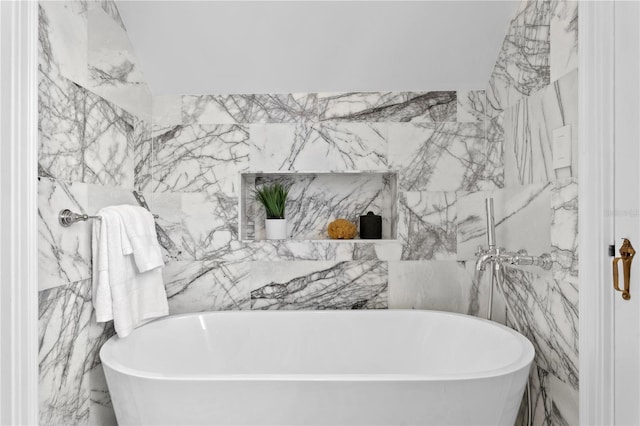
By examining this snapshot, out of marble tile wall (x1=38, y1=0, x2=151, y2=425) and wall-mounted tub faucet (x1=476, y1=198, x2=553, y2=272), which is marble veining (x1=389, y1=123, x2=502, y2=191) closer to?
wall-mounted tub faucet (x1=476, y1=198, x2=553, y2=272)

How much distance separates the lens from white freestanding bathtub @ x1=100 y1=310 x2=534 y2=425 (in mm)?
1404

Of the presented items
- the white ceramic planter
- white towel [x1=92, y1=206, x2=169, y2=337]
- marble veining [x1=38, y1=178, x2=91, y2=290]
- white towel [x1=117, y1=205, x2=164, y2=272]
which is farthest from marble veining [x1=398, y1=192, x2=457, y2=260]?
marble veining [x1=38, y1=178, x2=91, y2=290]

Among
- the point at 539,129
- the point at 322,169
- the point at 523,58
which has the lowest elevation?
the point at 322,169

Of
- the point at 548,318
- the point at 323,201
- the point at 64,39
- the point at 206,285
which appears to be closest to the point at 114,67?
the point at 64,39

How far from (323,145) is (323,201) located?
366 mm

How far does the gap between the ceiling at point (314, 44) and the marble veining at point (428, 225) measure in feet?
2.03

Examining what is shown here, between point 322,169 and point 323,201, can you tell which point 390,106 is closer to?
point 322,169

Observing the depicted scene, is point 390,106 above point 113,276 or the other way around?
above

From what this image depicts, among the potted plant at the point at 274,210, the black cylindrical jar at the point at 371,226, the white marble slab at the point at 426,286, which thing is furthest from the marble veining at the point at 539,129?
the potted plant at the point at 274,210

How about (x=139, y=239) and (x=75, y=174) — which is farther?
(x=139, y=239)

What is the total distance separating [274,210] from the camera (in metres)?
2.57

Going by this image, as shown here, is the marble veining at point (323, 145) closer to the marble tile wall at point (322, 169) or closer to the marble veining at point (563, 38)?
the marble tile wall at point (322, 169)

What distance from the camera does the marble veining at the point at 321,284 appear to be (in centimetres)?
247
